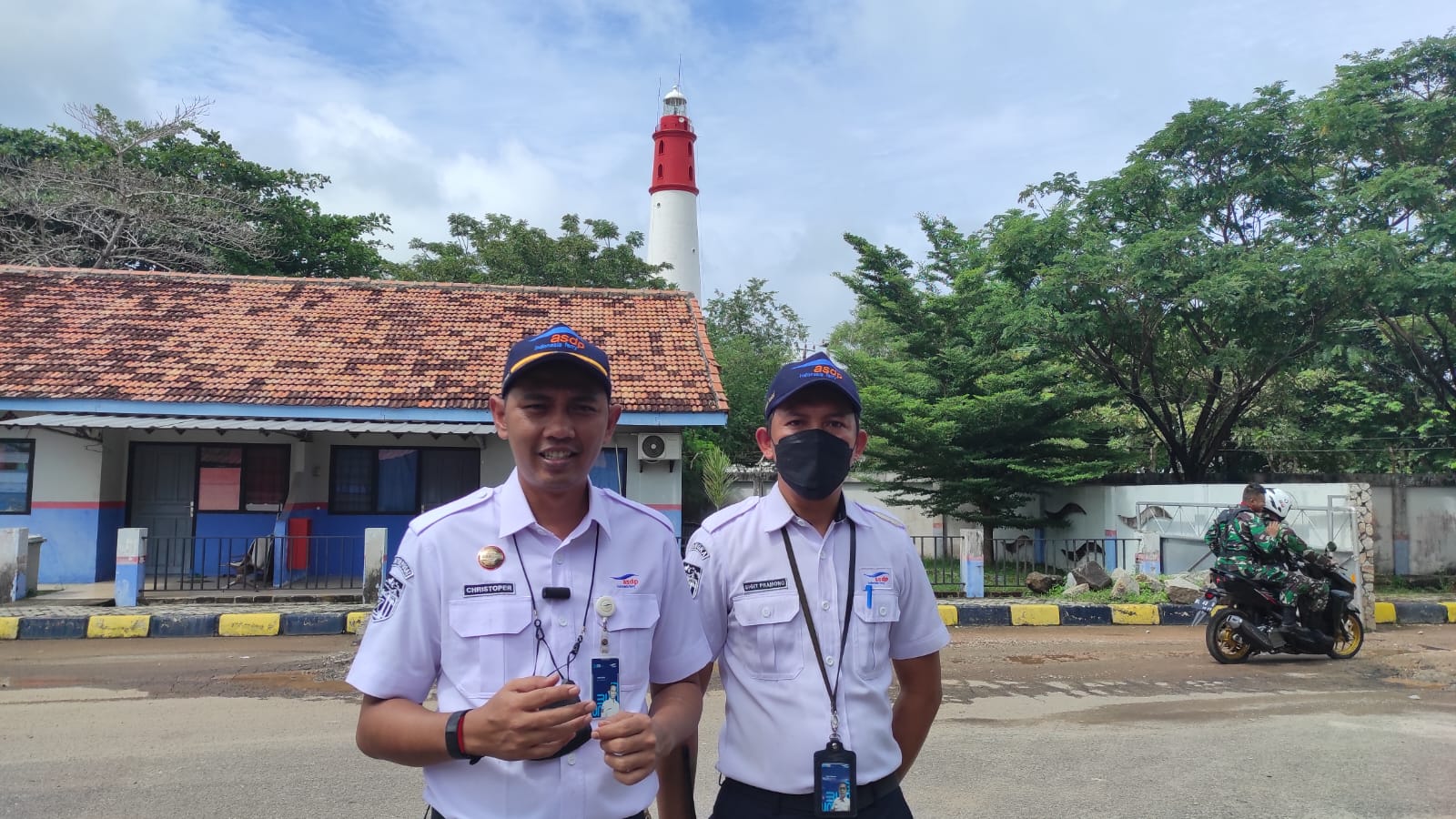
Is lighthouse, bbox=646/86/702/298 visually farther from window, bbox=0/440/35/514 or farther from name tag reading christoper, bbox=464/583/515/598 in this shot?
name tag reading christoper, bbox=464/583/515/598

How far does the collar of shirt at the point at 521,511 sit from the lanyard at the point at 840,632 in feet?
1.71

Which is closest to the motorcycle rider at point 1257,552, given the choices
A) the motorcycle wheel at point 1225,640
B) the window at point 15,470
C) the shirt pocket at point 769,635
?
the motorcycle wheel at point 1225,640

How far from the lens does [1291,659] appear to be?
342 inches

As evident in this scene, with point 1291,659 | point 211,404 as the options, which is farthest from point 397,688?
point 211,404

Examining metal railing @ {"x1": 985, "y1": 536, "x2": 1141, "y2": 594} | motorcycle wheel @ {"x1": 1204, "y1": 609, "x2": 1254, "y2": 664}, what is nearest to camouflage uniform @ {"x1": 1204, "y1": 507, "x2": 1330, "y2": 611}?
motorcycle wheel @ {"x1": 1204, "y1": 609, "x2": 1254, "y2": 664}

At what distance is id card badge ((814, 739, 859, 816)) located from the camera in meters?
2.16

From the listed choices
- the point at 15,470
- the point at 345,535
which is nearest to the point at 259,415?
the point at 345,535

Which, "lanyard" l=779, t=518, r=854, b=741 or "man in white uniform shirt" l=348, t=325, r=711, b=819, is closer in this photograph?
"man in white uniform shirt" l=348, t=325, r=711, b=819

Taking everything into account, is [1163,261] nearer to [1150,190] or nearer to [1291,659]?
[1150,190]

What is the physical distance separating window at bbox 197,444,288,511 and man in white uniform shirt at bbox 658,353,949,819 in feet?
43.9

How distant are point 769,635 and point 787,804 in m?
0.38

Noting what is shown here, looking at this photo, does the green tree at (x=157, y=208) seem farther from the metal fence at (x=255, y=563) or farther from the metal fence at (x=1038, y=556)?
the metal fence at (x=1038, y=556)

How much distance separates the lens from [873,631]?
2.35 m

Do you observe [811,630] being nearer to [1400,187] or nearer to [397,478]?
[397,478]
